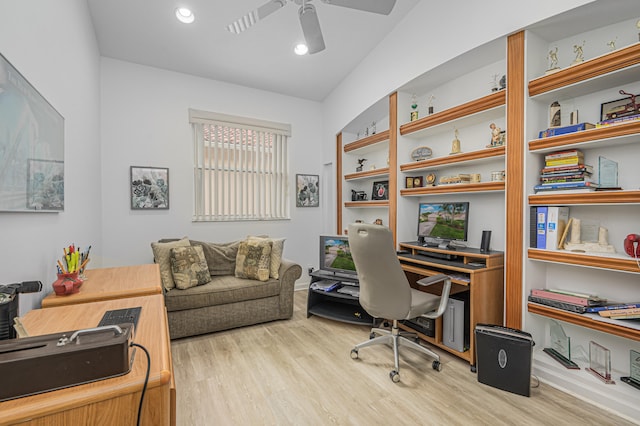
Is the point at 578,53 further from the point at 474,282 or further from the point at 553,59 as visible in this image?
the point at 474,282

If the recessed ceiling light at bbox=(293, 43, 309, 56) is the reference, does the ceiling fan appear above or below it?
below

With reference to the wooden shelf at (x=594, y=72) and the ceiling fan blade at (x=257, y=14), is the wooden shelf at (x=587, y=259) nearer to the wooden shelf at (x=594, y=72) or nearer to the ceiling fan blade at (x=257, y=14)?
the wooden shelf at (x=594, y=72)

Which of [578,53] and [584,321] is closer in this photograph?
[584,321]

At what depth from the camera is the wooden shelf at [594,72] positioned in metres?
1.66

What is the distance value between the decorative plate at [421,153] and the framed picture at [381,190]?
0.66m

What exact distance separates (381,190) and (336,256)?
1.11 metres

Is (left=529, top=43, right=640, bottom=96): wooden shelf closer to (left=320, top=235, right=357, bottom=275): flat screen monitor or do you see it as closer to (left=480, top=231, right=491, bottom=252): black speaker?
(left=480, top=231, right=491, bottom=252): black speaker

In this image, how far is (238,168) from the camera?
4.09 metres

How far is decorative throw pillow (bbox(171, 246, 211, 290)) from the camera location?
9.50ft

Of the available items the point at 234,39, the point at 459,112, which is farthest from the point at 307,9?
the point at 459,112

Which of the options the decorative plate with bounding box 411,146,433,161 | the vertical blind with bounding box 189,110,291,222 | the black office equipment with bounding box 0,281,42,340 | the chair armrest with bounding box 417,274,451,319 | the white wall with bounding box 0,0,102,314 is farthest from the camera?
the vertical blind with bounding box 189,110,291,222

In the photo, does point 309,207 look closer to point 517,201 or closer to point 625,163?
point 517,201

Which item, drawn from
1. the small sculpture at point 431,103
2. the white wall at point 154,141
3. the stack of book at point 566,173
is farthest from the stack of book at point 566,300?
the white wall at point 154,141

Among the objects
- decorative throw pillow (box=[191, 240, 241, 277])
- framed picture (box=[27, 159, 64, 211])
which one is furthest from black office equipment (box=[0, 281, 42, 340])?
decorative throw pillow (box=[191, 240, 241, 277])
